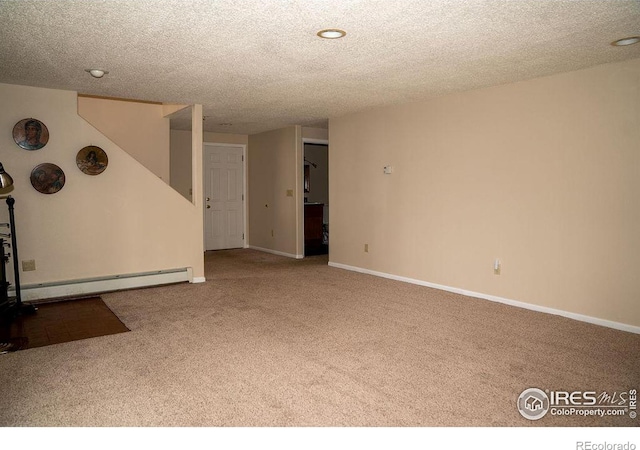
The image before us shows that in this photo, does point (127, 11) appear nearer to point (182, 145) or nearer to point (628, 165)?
point (628, 165)

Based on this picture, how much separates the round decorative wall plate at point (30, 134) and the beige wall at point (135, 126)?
1.36 meters

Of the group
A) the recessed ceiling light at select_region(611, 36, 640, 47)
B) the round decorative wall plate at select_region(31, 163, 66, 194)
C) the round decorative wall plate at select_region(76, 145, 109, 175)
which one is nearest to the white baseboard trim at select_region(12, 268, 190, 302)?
the round decorative wall plate at select_region(31, 163, 66, 194)

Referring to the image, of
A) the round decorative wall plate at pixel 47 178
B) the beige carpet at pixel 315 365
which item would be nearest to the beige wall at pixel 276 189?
the beige carpet at pixel 315 365

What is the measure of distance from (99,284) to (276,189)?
12.7 ft

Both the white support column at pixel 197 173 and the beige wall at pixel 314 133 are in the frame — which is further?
the beige wall at pixel 314 133

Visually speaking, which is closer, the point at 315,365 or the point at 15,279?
the point at 315,365

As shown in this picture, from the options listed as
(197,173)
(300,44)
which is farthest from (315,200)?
(300,44)

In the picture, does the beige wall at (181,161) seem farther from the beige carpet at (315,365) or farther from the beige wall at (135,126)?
the beige carpet at (315,365)

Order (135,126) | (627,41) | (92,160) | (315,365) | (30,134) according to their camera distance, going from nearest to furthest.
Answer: (315,365)
(627,41)
(30,134)
(92,160)
(135,126)

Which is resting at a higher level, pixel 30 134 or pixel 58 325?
pixel 30 134

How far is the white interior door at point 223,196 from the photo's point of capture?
902 cm

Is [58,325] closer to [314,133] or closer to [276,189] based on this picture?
[276,189]

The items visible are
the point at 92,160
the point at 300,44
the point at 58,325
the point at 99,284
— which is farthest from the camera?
the point at 99,284

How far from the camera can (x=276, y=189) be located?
8.62m
